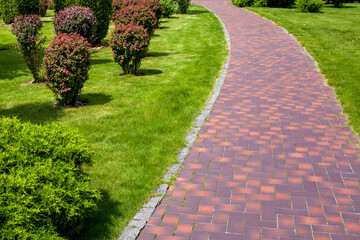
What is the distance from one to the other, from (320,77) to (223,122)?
4.64m

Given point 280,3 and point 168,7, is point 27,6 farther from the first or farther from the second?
point 280,3

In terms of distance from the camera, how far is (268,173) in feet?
17.5

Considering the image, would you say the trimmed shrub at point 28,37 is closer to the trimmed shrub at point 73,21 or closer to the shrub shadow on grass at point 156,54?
the trimmed shrub at point 73,21

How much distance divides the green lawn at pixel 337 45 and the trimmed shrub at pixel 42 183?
541cm

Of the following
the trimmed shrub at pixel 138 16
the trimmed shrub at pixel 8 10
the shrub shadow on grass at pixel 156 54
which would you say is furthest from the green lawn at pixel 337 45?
the trimmed shrub at pixel 8 10

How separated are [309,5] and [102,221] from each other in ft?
85.3

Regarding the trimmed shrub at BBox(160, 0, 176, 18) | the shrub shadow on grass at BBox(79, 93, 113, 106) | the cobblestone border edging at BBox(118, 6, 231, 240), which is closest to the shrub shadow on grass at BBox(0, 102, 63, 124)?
the shrub shadow on grass at BBox(79, 93, 113, 106)

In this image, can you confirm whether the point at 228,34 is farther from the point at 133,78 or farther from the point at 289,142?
the point at 289,142

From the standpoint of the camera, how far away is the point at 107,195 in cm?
478

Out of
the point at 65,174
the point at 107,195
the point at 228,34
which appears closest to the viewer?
the point at 65,174

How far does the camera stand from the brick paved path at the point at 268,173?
420cm

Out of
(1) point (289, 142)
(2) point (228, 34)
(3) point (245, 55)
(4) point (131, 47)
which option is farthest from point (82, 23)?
(1) point (289, 142)

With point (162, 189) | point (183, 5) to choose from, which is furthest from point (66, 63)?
point (183, 5)

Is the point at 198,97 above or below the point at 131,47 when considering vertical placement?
below
